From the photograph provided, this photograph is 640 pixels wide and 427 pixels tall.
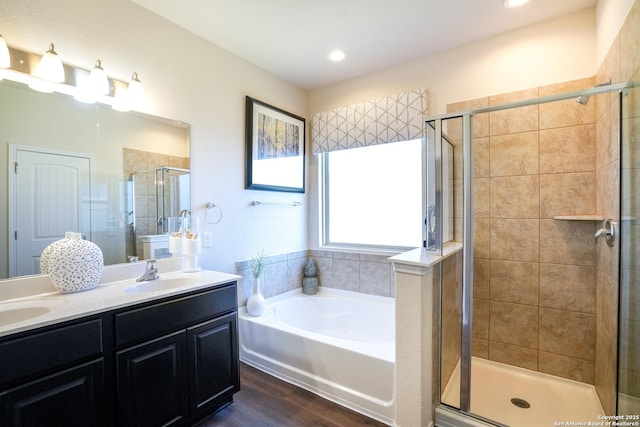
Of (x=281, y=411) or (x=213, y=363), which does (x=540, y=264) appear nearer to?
(x=281, y=411)

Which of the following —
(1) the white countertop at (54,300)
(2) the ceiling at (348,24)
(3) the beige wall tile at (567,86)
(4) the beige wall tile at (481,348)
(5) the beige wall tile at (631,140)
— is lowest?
(4) the beige wall tile at (481,348)

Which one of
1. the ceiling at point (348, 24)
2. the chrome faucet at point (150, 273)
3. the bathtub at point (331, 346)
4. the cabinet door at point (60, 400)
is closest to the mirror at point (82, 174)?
the chrome faucet at point (150, 273)

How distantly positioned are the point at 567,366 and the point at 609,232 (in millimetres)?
1095

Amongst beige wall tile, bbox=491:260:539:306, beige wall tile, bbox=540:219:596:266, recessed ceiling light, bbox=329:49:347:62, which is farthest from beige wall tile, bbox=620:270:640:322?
recessed ceiling light, bbox=329:49:347:62

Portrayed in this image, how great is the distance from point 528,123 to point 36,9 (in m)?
3.17

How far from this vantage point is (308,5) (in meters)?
1.89

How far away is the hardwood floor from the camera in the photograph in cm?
173

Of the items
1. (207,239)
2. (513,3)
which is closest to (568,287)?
(513,3)

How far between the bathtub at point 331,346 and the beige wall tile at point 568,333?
3.70 ft

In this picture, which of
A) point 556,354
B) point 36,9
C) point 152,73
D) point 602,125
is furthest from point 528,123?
point 36,9

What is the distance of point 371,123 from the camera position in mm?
2768

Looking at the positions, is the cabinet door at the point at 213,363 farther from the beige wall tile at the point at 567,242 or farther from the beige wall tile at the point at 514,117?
the beige wall tile at the point at 514,117

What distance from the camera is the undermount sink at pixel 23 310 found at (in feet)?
4.24

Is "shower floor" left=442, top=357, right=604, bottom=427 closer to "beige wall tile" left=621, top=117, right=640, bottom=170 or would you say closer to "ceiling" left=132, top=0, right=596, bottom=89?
"beige wall tile" left=621, top=117, right=640, bottom=170
